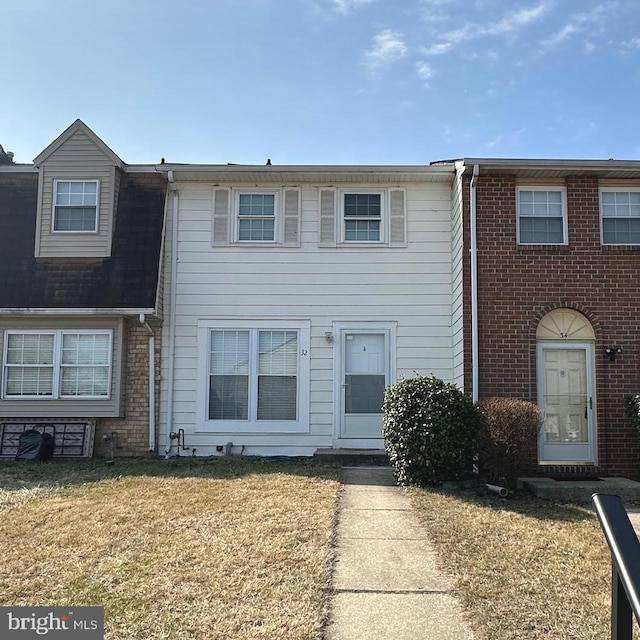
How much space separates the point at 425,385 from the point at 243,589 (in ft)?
15.4

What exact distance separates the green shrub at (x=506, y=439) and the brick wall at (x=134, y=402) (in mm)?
5869

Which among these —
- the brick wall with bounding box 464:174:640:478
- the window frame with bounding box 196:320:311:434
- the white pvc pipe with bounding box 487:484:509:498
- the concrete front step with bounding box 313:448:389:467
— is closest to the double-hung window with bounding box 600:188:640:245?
the brick wall with bounding box 464:174:640:478

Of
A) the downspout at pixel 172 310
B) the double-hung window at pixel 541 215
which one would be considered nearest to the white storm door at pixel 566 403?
the double-hung window at pixel 541 215

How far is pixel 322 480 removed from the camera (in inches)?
336

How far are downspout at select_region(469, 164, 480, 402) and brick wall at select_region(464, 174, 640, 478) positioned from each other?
0.28ft

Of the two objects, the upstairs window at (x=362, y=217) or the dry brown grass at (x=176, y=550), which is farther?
the upstairs window at (x=362, y=217)

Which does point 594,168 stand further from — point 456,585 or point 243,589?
point 243,589

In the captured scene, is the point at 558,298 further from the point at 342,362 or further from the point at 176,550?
the point at 176,550

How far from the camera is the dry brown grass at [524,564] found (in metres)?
3.92

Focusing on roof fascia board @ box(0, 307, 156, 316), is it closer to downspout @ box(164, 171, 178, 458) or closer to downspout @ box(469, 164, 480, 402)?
downspout @ box(164, 171, 178, 458)

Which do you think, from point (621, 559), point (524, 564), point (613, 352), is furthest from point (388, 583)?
point (613, 352)

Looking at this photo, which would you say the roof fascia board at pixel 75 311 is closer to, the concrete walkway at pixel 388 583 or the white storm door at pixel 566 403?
the concrete walkway at pixel 388 583

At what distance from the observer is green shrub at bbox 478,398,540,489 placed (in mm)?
8203

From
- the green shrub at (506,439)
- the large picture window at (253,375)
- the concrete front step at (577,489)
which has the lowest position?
the concrete front step at (577,489)
